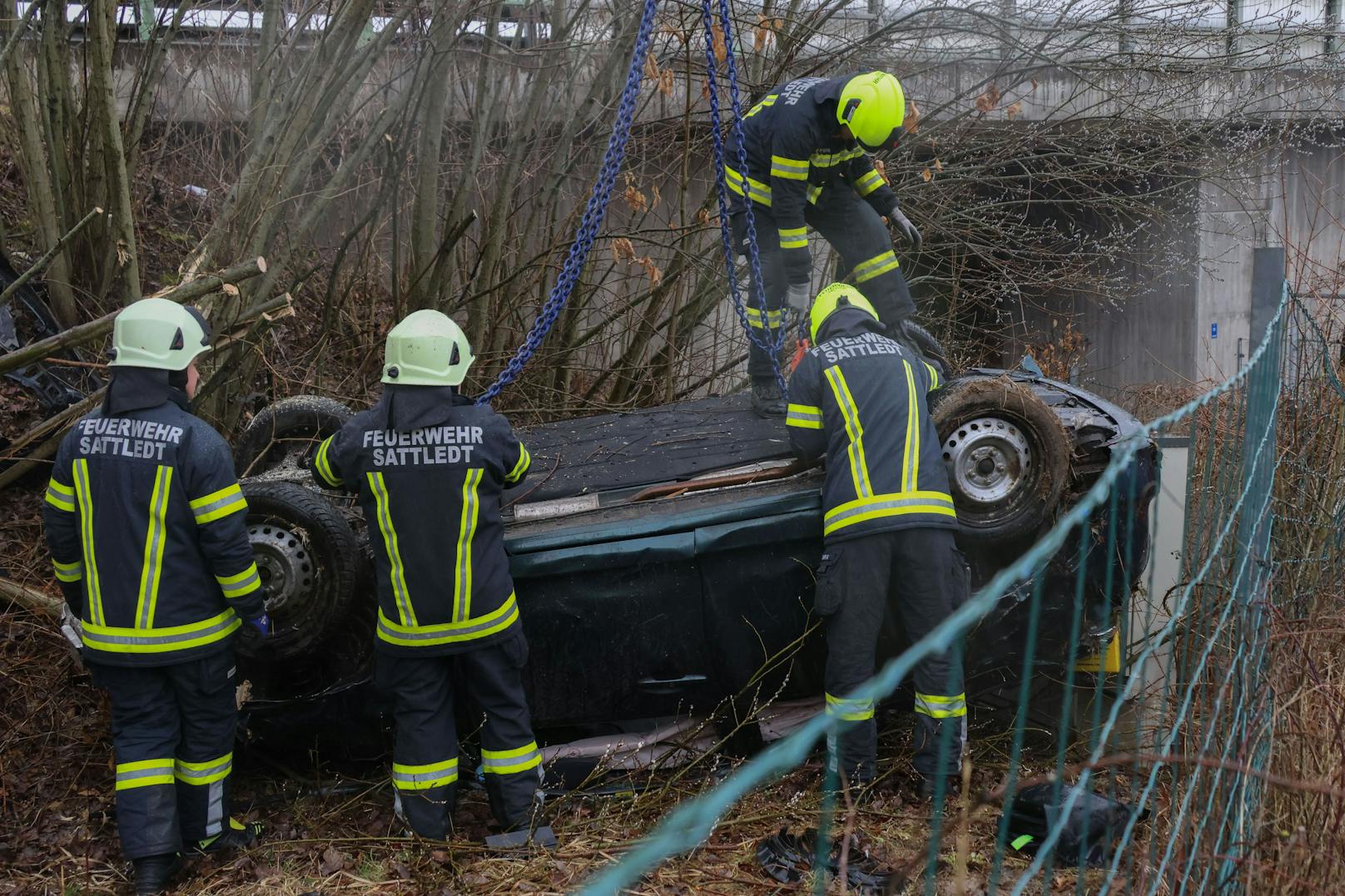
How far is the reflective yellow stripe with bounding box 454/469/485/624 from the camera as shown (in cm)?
359

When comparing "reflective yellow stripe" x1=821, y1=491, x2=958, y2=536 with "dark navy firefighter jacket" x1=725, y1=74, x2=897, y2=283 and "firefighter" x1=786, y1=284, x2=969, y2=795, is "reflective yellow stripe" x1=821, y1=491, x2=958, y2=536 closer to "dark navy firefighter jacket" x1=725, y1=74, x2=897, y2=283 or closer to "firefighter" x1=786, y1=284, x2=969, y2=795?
"firefighter" x1=786, y1=284, x2=969, y2=795

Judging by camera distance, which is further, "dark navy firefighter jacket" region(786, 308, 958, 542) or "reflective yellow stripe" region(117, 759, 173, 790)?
"dark navy firefighter jacket" region(786, 308, 958, 542)

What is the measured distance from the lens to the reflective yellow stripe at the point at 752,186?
5.28 meters

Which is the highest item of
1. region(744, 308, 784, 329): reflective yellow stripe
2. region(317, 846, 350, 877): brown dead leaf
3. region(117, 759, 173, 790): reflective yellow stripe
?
region(744, 308, 784, 329): reflective yellow stripe

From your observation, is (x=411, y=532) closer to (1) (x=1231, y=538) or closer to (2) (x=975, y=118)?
(1) (x=1231, y=538)

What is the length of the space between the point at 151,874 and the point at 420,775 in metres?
0.87

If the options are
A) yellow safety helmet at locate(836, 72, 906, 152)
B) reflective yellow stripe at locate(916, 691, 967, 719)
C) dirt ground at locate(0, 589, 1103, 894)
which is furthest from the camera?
yellow safety helmet at locate(836, 72, 906, 152)

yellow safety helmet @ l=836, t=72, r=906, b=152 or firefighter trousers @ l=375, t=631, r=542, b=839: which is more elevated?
yellow safety helmet @ l=836, t=72, r=906, b=152

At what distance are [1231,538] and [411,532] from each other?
262 centimetres

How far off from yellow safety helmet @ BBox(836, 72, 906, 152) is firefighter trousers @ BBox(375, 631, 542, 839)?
2683 mm

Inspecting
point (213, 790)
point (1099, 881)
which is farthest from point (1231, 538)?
point (213, 790)

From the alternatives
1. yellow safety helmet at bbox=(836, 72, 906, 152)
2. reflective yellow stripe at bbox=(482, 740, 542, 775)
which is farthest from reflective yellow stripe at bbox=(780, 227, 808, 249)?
reflective yellow stripe at bbox=(482, 740, 542, 775)

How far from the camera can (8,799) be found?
4062mm

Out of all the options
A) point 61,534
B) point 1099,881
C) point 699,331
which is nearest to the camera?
point 1099,881
